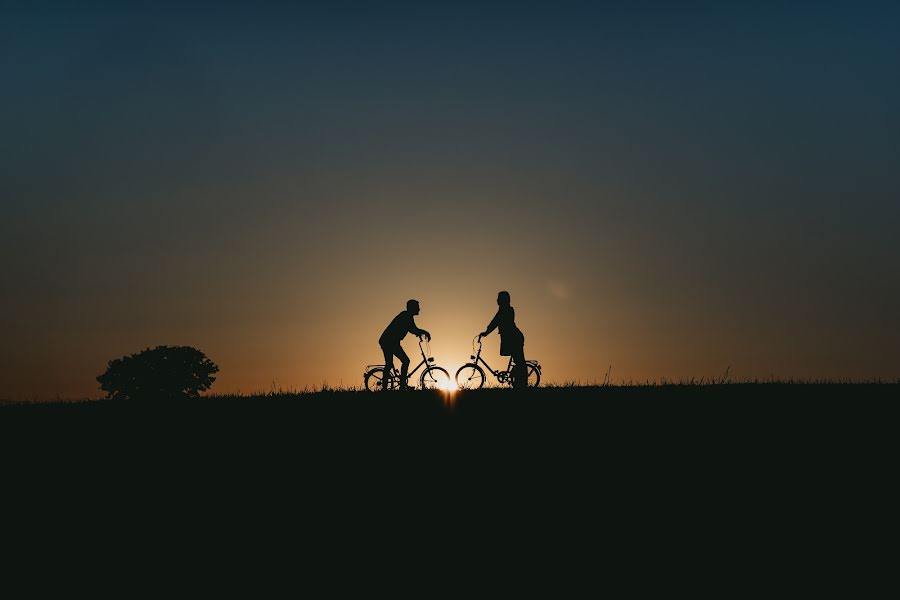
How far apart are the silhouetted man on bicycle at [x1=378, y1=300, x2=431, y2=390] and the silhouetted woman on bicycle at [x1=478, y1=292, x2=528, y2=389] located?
2.05 meters

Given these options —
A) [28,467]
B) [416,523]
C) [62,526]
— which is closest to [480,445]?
[416,523]

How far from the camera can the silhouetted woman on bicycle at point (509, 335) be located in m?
24.3

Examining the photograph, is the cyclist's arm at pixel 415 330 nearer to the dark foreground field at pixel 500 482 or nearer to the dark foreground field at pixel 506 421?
the dark foreground field at pixel 506 421

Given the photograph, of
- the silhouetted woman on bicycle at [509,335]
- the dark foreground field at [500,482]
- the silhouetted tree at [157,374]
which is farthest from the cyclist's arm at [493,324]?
the silhouetted tree at [157,374]

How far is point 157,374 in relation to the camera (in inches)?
2343

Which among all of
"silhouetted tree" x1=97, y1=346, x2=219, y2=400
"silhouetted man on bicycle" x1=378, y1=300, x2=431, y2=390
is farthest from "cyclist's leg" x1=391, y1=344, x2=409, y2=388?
"silhouetted tree" x1=97, y1=346, x2=219, y2=400

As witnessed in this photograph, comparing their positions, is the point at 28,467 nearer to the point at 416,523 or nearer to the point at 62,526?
the point at 62,526

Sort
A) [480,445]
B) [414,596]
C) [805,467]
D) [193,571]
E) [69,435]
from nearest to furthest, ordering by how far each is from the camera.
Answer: [414,596] < [193,571] < [805,467] < [480,445] < [69,435]

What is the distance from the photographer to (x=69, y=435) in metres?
18.2

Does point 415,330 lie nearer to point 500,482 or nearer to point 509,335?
point 509,335

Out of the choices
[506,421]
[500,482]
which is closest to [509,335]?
[506,421]

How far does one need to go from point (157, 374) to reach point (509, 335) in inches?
1624

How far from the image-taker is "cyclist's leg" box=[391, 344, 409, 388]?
2564 cm

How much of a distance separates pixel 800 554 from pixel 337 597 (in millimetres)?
6161
